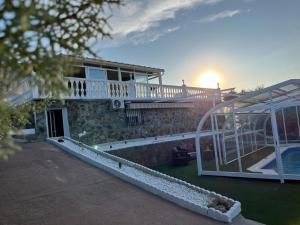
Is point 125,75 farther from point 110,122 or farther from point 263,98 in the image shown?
point 263,98

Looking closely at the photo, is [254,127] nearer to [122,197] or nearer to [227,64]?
[227,64]

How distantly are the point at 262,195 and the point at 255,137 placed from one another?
34.1 feet

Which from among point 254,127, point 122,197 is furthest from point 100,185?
point 254,127

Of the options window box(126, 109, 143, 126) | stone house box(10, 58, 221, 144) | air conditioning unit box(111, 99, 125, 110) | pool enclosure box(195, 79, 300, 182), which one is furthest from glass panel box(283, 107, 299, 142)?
air conditioning unit box(111, 99, 125, 110)

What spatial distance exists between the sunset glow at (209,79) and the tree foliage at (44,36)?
727 inches

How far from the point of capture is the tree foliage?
2621 millimetres

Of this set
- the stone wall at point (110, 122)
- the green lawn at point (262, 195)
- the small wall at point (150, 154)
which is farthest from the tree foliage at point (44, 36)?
the stone wall at point (110, 122)

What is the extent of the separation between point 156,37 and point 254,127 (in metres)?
8.85

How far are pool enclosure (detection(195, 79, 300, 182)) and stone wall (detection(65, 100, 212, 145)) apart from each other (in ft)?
10.4

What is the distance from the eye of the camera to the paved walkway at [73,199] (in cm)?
722

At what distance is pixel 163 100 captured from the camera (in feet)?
70.6

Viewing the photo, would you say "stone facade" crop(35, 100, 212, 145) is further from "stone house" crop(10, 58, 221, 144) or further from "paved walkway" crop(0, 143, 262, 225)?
"paved walkway" crop(0, 143, 262, 225)

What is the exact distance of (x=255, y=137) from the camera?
19875 mm

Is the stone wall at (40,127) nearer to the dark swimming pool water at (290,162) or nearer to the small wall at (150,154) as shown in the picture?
the small wall at (150,154)
